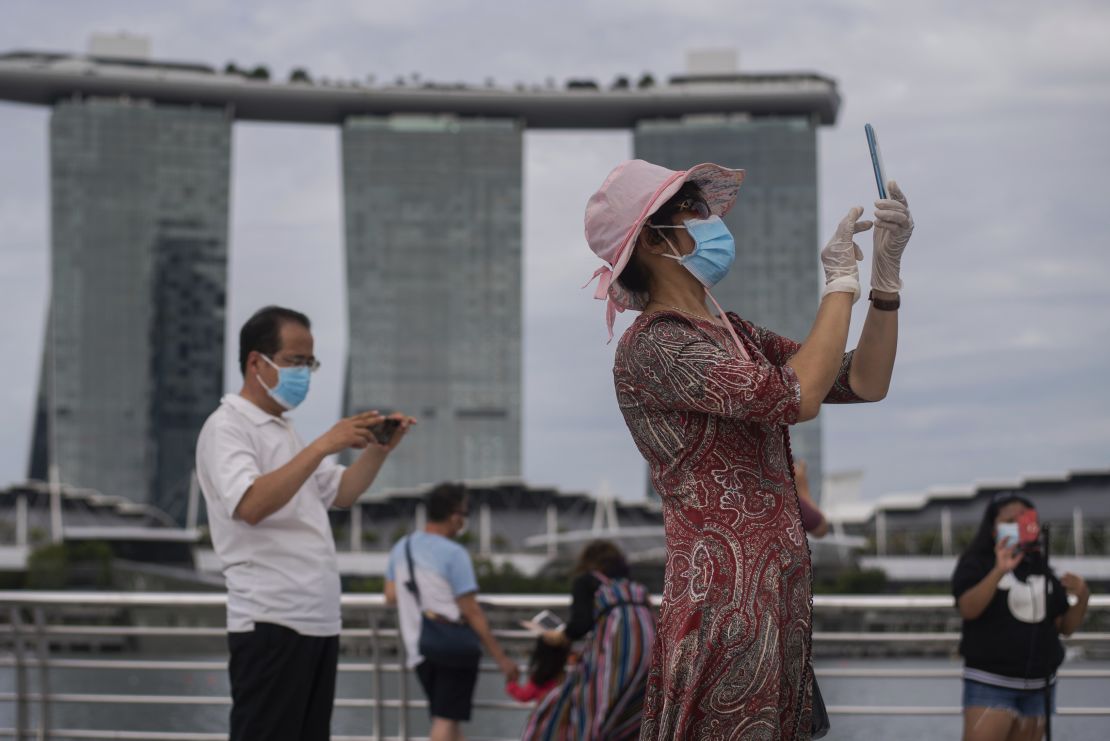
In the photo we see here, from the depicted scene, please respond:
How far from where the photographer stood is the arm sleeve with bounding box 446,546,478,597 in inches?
224

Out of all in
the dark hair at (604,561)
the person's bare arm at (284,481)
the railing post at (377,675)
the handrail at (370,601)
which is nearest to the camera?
the person's bare arm at (284,481)

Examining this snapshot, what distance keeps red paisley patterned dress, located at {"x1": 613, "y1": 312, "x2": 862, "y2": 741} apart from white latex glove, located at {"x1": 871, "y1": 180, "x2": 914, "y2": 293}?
25 centimetres

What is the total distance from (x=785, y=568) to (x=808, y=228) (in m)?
89.9

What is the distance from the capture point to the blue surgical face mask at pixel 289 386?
12.1ft

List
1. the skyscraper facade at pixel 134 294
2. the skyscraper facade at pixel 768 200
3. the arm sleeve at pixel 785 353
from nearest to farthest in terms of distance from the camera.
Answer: the arm sleeve at pixel 785 353 < the skyscraper facade at pixel 134 294 < the skyscraper facade at pixel 768 200

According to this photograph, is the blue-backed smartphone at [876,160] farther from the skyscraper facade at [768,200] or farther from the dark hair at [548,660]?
the skyscraper facade at [768,200]

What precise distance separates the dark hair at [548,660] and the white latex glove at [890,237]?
338cm

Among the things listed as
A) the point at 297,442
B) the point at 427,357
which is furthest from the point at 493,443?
the point at 297,442

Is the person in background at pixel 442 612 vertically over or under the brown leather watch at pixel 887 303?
under

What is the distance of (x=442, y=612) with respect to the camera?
5.66 meters

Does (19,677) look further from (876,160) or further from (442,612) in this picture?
(876,160)

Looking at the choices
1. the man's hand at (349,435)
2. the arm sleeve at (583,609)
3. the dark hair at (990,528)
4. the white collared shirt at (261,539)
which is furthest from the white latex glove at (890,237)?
the arm sleeve at (583,609)

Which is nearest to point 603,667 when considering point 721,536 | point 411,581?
point 411,581

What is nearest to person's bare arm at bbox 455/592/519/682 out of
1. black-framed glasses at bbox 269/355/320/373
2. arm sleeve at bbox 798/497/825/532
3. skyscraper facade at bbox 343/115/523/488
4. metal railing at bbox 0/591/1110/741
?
metal railing at bbox 0/591/1110/741
